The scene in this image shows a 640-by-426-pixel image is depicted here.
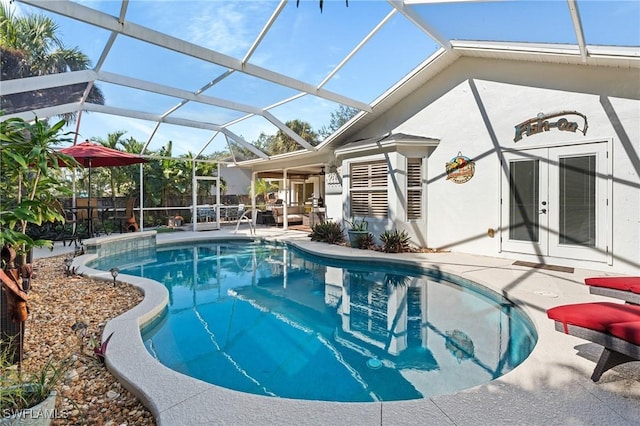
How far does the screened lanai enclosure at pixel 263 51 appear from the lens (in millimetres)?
6168

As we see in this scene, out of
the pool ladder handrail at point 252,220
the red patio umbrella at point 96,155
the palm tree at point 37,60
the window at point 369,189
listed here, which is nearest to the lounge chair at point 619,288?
the window at point 369,189

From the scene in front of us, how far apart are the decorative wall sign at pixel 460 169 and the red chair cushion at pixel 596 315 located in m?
6.41

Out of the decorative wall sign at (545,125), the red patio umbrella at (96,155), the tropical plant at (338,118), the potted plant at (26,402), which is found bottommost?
the potted plant at (26,402)

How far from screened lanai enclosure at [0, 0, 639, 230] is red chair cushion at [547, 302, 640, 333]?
4372 millimetres

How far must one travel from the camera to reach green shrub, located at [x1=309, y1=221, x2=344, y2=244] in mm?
11589

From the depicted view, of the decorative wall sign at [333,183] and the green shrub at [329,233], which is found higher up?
the decorative wall sign at [333,183]

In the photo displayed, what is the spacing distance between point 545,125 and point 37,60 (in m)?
13.3

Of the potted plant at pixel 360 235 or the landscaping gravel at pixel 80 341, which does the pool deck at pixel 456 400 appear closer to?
the landscaping gravel at pixel 80 341

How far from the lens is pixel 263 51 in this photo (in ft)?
25.1

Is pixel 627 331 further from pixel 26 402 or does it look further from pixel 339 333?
pixel 26 402

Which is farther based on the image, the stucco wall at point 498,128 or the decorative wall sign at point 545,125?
the decorative wall sign at point 545,125

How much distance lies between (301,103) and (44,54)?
7.26 meters

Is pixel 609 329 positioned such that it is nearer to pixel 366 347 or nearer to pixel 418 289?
pixel 366 347

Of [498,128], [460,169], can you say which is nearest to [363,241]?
[460,169]
